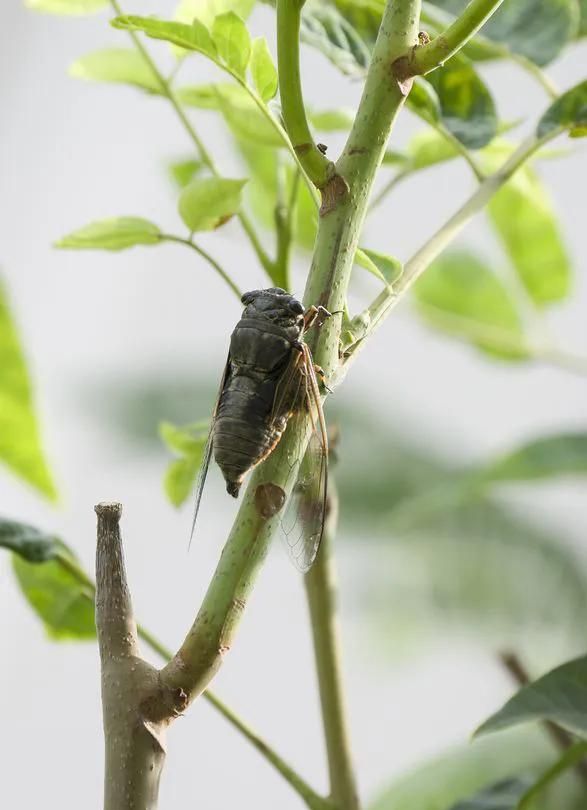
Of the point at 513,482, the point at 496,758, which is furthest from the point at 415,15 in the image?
the point at 496,758

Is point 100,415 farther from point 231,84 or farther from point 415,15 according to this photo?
point 415,15

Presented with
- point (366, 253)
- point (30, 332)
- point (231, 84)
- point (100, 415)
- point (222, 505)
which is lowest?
point (366, 253)

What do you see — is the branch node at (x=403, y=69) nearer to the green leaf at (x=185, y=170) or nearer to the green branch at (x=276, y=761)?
the green branch at (x=276, y=761)

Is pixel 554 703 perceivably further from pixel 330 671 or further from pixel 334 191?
pixel 334 191

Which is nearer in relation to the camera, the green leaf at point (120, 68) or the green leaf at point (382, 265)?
the green leaf at point (382, 265)

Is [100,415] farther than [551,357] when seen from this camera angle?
Yes

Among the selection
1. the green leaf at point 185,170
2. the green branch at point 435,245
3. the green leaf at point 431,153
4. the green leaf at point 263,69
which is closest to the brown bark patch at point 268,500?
the green branch at point 435,245

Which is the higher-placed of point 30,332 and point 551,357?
point 30,332
